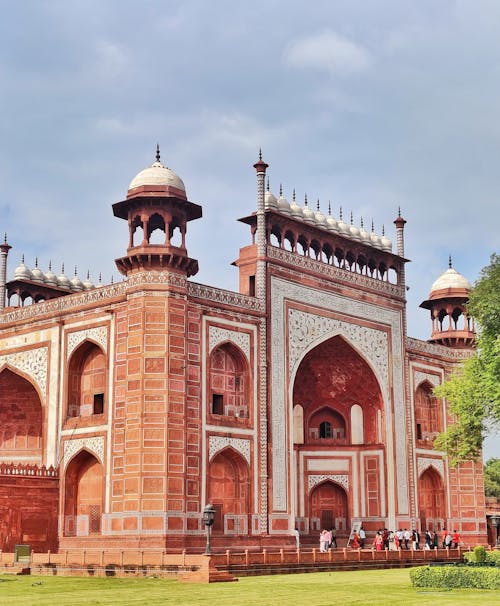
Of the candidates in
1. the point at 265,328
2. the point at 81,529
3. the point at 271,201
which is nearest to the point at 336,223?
the point at 271,201

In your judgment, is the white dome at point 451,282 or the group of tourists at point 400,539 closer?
the group of tourists at point 400,539

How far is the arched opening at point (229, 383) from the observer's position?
83.0 feet

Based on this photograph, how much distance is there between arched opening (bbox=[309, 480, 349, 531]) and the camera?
30.1 meters

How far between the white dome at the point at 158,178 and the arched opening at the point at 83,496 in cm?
701

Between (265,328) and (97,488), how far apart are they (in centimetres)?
619

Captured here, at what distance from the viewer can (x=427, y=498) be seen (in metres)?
32.6

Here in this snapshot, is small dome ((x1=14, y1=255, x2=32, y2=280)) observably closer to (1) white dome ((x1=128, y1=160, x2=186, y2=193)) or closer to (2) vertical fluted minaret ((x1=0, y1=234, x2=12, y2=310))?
(2) vertical fluted minaret ((x1=0, y1=234, x2=12, y2=310))

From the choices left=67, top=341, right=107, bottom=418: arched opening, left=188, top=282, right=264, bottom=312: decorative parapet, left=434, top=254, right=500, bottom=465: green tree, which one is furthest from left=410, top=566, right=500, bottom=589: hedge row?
left=67, top=341, right=107, bottom=418: arched opening

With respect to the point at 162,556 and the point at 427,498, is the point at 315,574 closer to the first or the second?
the point at 162,556

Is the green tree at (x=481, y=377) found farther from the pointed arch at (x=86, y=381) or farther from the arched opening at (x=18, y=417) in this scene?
the arched opening at (x=18, y=417)

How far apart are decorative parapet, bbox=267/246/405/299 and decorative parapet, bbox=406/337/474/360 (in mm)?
1633

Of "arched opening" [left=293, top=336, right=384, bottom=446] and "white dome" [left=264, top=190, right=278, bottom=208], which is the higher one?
"white dome" [left=264, top=190, right=278, bottom=208]

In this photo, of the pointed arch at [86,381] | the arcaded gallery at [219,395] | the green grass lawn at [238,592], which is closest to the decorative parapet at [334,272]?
the arcaded gallery at [219,395]

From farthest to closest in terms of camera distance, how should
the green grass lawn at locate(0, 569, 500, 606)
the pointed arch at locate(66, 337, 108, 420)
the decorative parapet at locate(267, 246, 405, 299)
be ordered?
the decorative parapet at locate(267, 246, 405, 299) < the pointed arch at locate(66, 337, 108, 420) < the green grass lawn at locate(0, 569, 500, 606)
